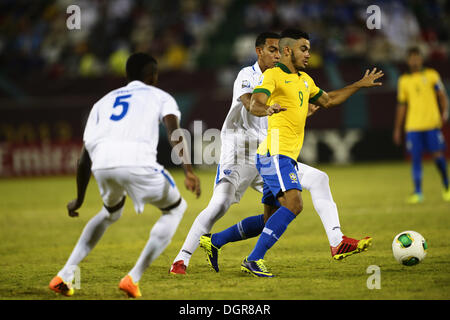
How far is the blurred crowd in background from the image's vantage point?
66.8 feet

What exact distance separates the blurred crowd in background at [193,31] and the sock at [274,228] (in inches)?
571

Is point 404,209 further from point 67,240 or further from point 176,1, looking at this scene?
point 176,1

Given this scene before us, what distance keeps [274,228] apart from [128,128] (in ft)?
5.32

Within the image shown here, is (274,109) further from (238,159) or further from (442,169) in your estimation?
(442,169)

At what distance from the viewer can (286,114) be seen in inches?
237

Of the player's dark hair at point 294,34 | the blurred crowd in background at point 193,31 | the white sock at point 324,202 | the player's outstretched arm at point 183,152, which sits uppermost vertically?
the blurred crowd in background at point 193,31

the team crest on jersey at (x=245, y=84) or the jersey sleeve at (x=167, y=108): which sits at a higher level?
the team crest on jersey at (x=245, y=84)

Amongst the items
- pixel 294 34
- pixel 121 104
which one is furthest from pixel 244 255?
pixel 121 104

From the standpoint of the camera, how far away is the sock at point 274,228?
19.3ft

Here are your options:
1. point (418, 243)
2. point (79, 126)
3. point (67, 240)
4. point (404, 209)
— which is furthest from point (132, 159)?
→ point (79, 126)

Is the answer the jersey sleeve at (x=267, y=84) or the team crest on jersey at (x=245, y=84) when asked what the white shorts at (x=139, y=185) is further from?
the team crest on jersey at (x=245, y=84)

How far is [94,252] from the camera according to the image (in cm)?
782

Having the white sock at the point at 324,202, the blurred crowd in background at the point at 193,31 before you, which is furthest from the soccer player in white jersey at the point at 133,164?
the blurred crowd in background at the point at 193,31

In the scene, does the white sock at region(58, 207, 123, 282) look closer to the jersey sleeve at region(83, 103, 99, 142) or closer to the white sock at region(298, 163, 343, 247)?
the jersey sleeve at region(83, 103, 99, 142)
